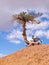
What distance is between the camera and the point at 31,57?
2456 centimetres

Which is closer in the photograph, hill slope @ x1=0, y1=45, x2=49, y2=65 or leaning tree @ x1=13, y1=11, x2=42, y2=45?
hill slope @ x1=0, y1=45, x2=49, y2=65

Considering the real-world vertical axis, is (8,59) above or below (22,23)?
below

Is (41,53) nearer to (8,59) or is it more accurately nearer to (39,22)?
(8,59)

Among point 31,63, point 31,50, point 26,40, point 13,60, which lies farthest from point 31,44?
point 31,63

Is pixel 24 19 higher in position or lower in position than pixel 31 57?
higher

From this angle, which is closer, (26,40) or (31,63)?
(31,63)

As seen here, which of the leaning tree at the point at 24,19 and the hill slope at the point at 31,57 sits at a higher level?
the leaning tree at the point at 24,19

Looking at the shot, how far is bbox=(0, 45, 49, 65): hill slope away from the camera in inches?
908

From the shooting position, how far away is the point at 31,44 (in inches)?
1217

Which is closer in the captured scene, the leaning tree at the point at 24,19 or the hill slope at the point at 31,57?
the hill slope at the point at 31,57

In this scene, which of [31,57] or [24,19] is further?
[24,19]

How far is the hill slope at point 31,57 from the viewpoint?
23.1 meters

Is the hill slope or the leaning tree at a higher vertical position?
the leaning tree

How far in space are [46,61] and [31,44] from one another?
28.4 ft
